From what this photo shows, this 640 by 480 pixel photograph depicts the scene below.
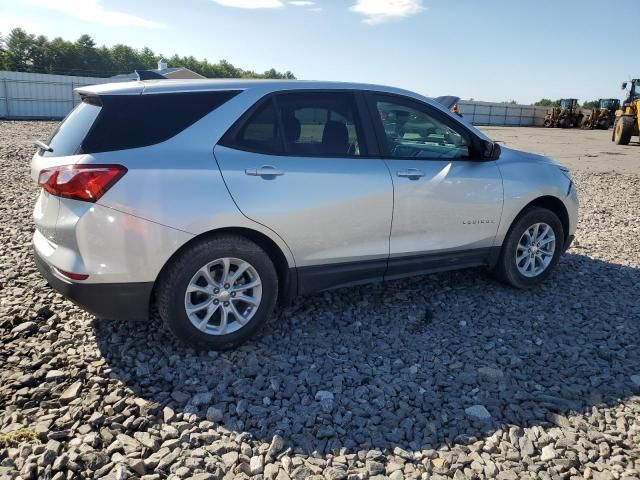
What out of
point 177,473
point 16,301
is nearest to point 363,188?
point 177,473

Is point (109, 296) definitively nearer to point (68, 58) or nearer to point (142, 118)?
point (142, 118)

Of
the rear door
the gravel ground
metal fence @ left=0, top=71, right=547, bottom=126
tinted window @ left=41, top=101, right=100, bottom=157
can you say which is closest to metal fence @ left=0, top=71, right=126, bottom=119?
metal fence @ left=0, top=71, right=547, bottom=126

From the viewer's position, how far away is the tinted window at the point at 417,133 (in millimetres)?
4117

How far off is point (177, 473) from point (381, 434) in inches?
41.6

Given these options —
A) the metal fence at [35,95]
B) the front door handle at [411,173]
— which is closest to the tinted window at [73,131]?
the front door handle at [411,173]

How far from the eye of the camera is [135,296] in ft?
10.7

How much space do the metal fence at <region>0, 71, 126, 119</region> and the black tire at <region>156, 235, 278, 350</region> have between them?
29417 mm

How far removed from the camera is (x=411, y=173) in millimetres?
4051

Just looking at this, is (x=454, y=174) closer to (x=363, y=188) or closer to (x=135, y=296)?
(x=363, y=188)

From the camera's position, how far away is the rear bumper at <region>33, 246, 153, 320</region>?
125 inches

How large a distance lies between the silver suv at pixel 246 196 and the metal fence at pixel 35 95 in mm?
28982

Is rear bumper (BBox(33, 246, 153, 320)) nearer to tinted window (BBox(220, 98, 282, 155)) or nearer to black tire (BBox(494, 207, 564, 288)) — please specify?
tinted window (BBox(220, 98, 282, 155))

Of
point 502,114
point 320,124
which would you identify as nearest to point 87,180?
point 320,124

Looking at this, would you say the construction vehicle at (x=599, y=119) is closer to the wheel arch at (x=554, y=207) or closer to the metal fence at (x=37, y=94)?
the metal fence at (x=37, y=94)
